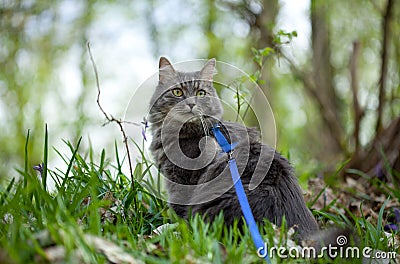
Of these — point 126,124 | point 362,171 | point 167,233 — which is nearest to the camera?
point 167,233

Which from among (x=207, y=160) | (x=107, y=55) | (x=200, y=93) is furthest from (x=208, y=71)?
(x=107, y=55)

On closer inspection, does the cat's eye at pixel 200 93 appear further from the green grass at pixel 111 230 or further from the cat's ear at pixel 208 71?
the green grass at pixel 111 230

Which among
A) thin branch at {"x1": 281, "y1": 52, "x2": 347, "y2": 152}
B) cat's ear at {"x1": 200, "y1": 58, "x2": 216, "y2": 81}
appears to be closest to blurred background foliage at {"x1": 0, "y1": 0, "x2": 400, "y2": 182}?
thin branch at {"x1": 281, "y1": 52, "x2": 347, "y2": 152}

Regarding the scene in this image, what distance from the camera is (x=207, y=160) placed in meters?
2.50

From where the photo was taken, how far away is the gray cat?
2234mm

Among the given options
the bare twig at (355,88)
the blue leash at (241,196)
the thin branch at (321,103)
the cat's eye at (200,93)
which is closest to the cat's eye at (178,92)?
the cat's eye at (200,93)

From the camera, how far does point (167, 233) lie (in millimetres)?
2004

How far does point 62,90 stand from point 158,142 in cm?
909

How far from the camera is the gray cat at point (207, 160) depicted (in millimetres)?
2234

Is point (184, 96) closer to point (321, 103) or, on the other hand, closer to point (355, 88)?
point (355, 88)

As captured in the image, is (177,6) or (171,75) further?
(177,6)

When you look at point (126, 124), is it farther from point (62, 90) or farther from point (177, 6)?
point (62, 90)

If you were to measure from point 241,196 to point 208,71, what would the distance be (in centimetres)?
105

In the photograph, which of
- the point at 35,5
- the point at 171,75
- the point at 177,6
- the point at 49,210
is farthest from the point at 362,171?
the point at 35,5
